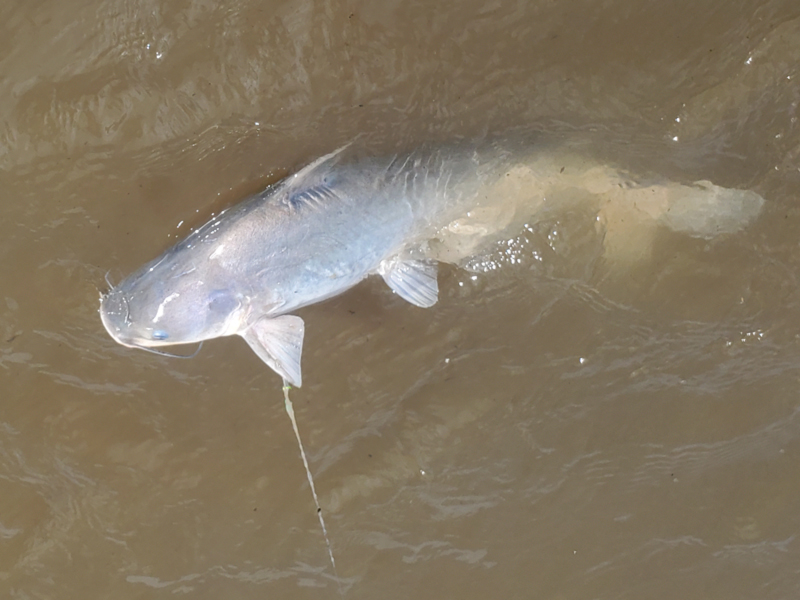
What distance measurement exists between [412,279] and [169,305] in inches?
46.5

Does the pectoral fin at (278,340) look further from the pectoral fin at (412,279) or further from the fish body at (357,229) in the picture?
the pectoral fin at (412,279)

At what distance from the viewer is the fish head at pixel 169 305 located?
2.99 m

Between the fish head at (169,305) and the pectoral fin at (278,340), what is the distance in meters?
0.13

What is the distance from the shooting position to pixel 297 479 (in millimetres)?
3615

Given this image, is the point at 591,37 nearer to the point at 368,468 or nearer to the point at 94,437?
the point at 368,468

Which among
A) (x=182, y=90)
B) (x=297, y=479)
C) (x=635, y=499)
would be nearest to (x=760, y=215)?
(x=635, y=499)

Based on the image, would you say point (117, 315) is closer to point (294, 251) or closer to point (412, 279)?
point (294, 251)

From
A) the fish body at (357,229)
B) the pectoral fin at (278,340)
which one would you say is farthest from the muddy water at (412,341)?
the pectoral fin at (278,340)

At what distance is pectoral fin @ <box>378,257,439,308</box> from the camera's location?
3.33m

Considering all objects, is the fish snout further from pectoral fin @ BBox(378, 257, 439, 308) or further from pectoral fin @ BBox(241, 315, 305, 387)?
pectoral fin @ BBox(378, 257, 439, 308)

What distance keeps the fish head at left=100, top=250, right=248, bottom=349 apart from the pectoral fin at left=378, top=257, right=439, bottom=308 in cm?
74

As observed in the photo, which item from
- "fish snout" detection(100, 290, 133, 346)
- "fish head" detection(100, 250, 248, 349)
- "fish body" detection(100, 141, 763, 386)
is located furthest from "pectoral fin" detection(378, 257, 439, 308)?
"fish snout" detection(100, 290, 133, 346)

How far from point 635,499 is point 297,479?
6.18 ft

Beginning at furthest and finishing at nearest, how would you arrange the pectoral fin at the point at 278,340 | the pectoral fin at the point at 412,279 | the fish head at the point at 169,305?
the pectoral fin at the point at 412,279
the pectoral fin at the point at 278,340
the fish head at the point at 169,305
